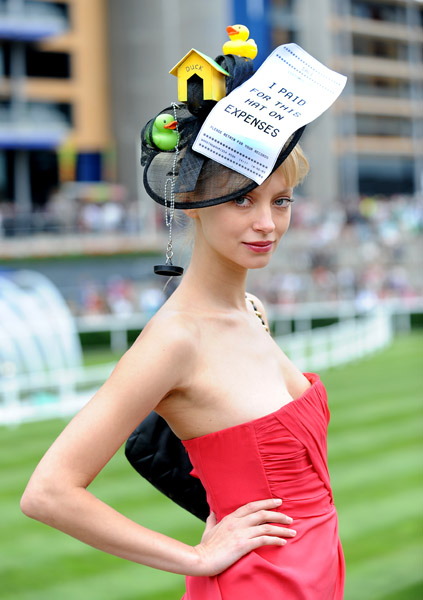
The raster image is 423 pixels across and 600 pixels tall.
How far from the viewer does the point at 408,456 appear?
8594 millimetres

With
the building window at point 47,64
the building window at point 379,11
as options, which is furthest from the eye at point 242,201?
the building window at point 379,11

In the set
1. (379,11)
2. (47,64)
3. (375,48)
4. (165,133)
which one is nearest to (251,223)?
(165,133)

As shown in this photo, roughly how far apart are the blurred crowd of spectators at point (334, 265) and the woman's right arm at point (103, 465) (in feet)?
55.7

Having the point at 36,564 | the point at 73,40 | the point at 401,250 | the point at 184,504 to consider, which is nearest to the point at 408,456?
the point at 36,564

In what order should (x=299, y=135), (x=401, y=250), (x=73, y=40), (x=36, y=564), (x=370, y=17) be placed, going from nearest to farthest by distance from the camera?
(x=299, y=135), (x=36, y=564), (x=401, y=250), (x=73, y=40), (x=370, y=17)

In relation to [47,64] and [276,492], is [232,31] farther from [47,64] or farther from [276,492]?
[47,64]

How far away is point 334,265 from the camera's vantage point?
24.5m

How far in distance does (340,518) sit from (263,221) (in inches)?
197

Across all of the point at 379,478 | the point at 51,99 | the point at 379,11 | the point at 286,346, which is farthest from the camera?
the point at 379,11

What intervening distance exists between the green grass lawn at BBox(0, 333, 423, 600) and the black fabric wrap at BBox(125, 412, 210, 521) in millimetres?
2944

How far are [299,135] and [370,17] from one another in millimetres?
52290

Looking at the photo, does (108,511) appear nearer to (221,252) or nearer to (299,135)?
(221,252)

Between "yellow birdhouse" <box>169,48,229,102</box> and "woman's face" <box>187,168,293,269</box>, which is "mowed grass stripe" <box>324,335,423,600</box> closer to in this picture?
"woman's face" <box>187,168,293,269</box>

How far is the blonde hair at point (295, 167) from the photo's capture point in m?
2.02
